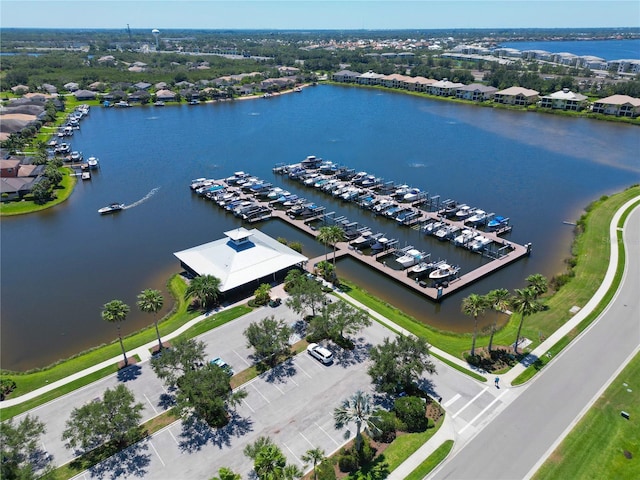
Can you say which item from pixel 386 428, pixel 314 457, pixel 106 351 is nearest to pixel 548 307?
pixel 386 428

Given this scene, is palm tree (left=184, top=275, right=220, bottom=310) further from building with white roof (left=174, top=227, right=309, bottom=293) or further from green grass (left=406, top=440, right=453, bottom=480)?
green grass (left=406, top=440, right=453, bottom=480)

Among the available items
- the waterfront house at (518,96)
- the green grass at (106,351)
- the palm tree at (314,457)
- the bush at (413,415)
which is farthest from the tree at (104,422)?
the waterfront house at (518,96)

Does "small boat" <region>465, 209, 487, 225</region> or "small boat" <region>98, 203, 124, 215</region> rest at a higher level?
"small boat" <region>465, 209, 487, 225</region>

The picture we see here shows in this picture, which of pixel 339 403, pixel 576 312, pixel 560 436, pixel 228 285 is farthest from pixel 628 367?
pixel 228 285

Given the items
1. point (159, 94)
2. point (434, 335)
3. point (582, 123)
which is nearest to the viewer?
point (434, 335)

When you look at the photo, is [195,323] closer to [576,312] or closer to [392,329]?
[392,329]

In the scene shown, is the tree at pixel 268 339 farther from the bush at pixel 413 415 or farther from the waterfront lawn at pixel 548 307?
the waterfront lawn at pixel 548 307

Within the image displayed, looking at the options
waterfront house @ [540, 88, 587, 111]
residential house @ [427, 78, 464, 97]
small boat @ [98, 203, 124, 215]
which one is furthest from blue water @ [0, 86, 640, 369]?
residential house @ [427, 78, 464, 97]
